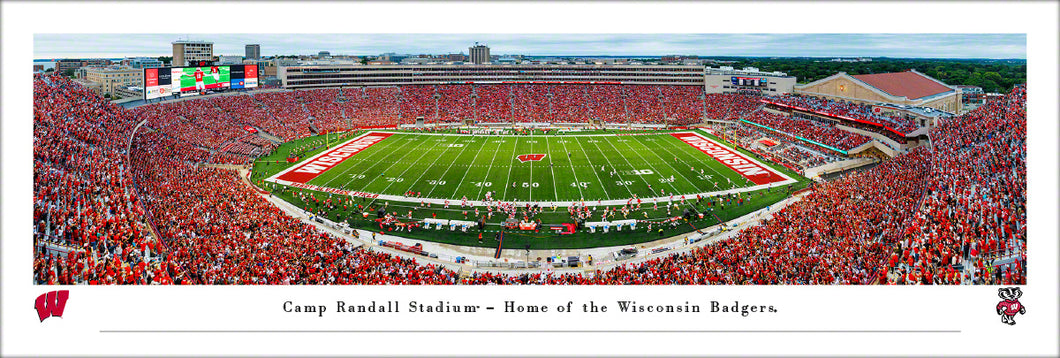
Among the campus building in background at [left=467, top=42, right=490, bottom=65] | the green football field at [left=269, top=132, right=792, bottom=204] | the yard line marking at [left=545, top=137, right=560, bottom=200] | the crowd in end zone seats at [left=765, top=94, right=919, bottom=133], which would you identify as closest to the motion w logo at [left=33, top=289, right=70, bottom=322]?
the green football field at [left=269, top=132, right=792, bottom=204]

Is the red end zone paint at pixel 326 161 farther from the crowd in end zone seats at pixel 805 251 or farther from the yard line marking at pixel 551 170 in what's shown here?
the crowd in end zone seats at pixel 805 251

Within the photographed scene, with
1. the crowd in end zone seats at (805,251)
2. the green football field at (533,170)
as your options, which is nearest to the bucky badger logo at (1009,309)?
the crowd in end zone seats at (805,251)

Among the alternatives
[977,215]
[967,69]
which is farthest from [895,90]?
[977,215]

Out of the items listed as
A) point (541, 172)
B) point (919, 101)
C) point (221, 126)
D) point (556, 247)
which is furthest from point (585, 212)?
point (221, 126)

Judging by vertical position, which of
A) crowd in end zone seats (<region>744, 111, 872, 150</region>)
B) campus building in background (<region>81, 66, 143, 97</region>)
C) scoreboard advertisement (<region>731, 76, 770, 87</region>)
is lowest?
crowd in end zone seats (<region>744, 111, 872, 150</region>)

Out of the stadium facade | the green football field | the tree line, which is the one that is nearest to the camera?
the tree line

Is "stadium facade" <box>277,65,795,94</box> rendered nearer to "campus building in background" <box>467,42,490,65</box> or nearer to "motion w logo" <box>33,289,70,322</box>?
"campus building in background" <box>467,42,490,65</box>
